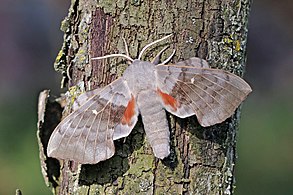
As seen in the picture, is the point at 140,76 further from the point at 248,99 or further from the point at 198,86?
the point at 248,99

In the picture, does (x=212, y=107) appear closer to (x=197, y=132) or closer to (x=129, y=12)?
(x=197, y=132)

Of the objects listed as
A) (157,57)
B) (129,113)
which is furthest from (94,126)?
(157,57)

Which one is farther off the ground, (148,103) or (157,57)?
(157,57)

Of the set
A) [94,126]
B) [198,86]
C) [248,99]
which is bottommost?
[248,99]

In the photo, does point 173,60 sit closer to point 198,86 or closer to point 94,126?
point 198,86

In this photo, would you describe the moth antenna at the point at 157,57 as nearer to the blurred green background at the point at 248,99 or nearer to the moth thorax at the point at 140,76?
the moth thorax at the point at 140,76

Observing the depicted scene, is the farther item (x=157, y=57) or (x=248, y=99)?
(x=248, y=99)

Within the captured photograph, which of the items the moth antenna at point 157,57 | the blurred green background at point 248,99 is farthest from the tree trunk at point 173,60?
the blurred green background at point 248,99
